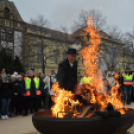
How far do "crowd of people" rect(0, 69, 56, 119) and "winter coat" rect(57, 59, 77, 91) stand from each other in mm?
4092

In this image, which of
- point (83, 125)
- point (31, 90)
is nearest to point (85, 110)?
point (83, 125)

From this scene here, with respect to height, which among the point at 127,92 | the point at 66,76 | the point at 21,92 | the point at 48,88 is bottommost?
the point at 127,92

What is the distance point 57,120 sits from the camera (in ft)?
13.2

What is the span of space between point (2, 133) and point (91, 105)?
2.55 meters

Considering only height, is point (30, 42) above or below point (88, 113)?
above

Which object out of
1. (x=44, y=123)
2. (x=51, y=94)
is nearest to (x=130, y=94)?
(x=51, y=94)

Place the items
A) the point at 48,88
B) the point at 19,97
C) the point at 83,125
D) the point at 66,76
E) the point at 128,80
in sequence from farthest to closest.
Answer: the point at 128,80
the point at 48,88
the point at 19,97
the point at 66,76
the point at 83,125

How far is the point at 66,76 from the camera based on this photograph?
5.26 meters

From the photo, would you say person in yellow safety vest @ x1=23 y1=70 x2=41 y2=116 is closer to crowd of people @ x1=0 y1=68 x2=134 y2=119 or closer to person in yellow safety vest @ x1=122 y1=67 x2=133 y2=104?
crowd of people @ x1=0 y1=68 x2=134 y2=119

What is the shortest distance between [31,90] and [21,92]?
19.1 inches

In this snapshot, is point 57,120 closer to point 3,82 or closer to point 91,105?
point 91,105

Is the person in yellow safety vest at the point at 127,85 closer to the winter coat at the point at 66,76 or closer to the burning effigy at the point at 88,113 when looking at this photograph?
the burning effigy at the point at 88,113

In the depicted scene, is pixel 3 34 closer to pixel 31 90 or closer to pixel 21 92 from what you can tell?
pixel 31 90

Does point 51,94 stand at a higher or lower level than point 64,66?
lower
